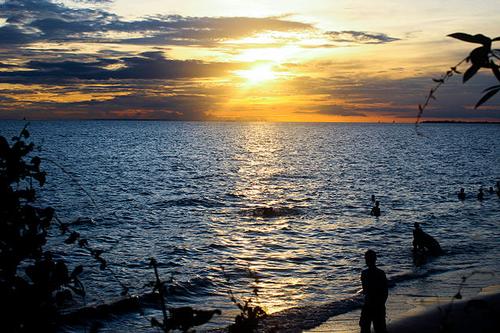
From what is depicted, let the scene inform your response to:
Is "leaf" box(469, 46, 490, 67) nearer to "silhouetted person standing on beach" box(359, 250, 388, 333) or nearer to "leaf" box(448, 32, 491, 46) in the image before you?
"leaf" box(448, 32, 491, 46)

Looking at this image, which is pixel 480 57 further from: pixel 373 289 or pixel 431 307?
pixel 431 307

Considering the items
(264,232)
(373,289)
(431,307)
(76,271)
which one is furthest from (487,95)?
(264,232)

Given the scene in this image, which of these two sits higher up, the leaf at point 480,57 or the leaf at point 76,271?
the leaf at point 480,57

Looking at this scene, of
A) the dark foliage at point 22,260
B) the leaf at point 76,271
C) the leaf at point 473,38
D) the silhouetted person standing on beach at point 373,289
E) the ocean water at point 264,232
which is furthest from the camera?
the ocean water at point 264,232

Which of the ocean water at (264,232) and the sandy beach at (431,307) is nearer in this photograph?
the sandy beach at (431,307)

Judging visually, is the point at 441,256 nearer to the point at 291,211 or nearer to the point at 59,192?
the point at 291,211

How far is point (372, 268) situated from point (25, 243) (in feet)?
30.7

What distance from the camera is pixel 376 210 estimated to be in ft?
119

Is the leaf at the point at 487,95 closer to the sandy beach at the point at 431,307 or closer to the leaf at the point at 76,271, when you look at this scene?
the leaf at the point at 76,271

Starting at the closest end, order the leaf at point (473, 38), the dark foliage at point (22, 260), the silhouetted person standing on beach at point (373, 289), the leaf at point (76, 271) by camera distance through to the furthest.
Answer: the leaf at point (473, 38) → the dark foliage at point (22, 260) → the leaf at point (76, 271) → the silhouetted person standing on beach at point (373, 289)

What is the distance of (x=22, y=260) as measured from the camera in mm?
3486

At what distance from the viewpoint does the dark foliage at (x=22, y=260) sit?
325cm

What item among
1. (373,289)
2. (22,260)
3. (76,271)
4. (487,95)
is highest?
(487,95)

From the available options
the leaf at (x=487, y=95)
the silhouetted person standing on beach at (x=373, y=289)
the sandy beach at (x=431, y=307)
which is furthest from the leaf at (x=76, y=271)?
the sandy beach at (x=431, y=307)
